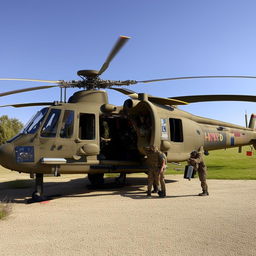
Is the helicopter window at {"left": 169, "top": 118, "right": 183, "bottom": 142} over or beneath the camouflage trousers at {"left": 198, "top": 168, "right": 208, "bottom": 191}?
over

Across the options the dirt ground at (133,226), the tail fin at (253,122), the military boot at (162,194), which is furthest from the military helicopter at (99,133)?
the tail fin at (253,122)

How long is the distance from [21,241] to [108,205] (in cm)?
289

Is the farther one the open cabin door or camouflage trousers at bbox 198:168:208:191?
the open cabin door

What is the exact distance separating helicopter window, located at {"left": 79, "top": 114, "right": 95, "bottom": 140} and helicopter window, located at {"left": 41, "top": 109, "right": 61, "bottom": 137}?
2.91ft

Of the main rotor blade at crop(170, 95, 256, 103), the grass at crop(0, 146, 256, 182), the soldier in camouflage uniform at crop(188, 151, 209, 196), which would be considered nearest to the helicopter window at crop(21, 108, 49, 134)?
the grass at crop(0, 146, 256, 182)

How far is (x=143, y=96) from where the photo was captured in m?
8.81

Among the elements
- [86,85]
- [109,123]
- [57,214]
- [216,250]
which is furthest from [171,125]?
[216,250]

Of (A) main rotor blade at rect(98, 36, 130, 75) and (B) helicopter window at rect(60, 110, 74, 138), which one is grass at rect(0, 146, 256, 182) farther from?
(A) main rotor blade at rect(98, 36, 130, 75)

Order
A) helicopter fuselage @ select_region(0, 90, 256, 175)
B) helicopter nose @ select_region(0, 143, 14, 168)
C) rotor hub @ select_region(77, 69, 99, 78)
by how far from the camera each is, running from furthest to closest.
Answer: rotor hub @ select_region(77, 69, 99, 78) → helicopter fuselage @ select_region(0, 90, 256, 175) → helicopter nose @ select_region(0, 143, 14, 168)

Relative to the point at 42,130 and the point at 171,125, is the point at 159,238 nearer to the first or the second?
the point at 42,130

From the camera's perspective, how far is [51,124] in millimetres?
7910

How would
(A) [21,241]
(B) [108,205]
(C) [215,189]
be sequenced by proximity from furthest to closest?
1. (C) [215,189]
2. (B) [108,205]
3. (A) [21,241]

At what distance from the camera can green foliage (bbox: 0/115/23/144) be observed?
47375 mm

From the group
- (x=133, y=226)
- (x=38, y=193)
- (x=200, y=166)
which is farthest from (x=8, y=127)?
(x=133, y=226)
